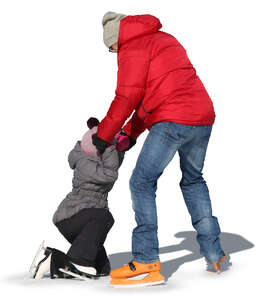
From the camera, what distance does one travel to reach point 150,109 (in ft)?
21.3

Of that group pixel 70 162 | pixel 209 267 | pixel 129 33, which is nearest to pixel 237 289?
pixel 209 267

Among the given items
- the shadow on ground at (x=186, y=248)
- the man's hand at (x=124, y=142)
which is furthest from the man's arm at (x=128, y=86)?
the shadow on ground at (x=186, y=248)

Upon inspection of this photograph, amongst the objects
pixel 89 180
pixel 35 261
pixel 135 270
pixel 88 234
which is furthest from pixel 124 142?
pixel 35 261

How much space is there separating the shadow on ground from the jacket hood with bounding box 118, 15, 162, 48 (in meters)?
2.08

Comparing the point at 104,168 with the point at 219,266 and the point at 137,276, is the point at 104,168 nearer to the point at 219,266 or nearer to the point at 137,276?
the point at 137,276

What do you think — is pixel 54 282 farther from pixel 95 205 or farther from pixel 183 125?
pixel 183 125

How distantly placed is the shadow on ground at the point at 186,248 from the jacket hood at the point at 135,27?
6.82ft

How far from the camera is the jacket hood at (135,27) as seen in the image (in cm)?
653

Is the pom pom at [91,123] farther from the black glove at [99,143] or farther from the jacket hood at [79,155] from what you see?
the black glove at [99,143]

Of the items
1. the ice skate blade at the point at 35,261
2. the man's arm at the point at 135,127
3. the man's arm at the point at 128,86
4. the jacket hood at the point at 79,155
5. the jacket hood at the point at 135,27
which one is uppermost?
the jacket hood at the point at 135,27

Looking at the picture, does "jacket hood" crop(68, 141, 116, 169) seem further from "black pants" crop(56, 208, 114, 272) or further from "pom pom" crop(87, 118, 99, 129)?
"black pants" crop(56, 208, 114, 272)

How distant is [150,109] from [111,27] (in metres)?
0.79

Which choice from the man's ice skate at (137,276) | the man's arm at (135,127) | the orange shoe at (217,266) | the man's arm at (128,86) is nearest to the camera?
the man's arm at (128,86)

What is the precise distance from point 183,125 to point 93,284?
5.02 feet
